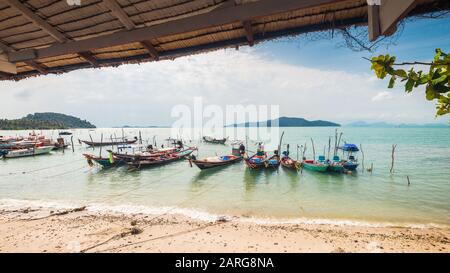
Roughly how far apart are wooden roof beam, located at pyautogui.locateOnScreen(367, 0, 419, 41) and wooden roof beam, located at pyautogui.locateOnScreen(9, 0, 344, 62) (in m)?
0.46

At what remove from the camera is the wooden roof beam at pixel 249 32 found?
246 centimetres

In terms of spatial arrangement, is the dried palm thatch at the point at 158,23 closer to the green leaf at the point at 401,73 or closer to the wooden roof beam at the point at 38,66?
the wooden roof beam at the point at 38,66

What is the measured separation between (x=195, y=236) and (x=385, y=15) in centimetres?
839

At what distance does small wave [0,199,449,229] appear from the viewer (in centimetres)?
1029

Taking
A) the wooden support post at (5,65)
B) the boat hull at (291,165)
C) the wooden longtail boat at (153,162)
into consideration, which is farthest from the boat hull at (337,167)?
the wooden support post at (5,65)

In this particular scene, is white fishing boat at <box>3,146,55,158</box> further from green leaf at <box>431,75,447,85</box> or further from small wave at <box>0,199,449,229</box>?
green leaf at <box>431,75,447,85</box>

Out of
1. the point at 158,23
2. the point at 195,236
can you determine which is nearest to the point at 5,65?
the point at 158,23

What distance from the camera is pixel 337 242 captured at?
778 centimetres

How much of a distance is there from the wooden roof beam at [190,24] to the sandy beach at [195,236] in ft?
20.8

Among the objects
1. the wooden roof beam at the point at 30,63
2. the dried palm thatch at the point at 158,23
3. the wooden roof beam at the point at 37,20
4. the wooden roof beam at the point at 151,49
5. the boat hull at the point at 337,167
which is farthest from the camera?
the boat hull at the point at 337,167

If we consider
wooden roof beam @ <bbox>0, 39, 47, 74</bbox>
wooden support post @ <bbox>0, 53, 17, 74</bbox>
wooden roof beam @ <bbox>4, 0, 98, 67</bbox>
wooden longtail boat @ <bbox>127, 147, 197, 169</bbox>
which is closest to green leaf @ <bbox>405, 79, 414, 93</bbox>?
wooden roof beam @ <bbox>4, 0, 98, 67</bbox>

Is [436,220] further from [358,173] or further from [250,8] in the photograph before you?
[250,8]

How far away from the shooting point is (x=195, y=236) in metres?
8.10
